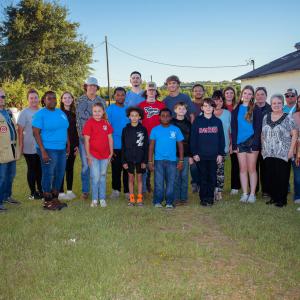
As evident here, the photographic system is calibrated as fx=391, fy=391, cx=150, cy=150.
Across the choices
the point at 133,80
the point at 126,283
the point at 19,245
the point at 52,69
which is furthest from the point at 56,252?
the point at 52,69

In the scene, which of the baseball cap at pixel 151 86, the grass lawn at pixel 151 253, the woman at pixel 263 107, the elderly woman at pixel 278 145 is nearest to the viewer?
the grass lawn at pixel 151 253

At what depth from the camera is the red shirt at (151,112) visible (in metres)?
7.25

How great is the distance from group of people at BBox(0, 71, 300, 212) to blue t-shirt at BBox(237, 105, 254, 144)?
0.7 inches

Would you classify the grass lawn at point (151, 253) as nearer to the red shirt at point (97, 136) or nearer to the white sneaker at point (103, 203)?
the white sneaker at point (103, 203)

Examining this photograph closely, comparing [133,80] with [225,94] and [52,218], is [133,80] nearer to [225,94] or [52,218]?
[225,94]

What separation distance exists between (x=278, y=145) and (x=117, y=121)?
2.96 meters

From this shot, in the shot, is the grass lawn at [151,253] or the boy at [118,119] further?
the boy at [118,119]

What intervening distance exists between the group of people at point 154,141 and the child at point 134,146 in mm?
18

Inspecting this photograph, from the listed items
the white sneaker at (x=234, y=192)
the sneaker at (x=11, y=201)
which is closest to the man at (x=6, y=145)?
the sneaker at (x=11, y=201)

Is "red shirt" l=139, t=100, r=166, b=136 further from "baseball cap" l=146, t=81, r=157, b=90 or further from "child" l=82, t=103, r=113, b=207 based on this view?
"child" l=82, t=103, r=113, b=207

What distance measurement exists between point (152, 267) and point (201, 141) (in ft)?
10.4

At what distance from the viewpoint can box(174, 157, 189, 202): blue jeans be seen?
7.04m

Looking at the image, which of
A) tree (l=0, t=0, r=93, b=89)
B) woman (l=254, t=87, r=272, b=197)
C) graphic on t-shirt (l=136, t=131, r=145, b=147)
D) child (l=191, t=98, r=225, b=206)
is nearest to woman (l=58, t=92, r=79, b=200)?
graphic on t-shirt (l=136, t=131, r=145, b=147)

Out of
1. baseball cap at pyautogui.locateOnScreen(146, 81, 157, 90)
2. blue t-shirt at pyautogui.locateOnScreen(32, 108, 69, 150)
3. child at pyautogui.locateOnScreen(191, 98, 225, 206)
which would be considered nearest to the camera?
blue t-shirt at pyautogui.locateOnScreen(32, 108, 69, 150)
